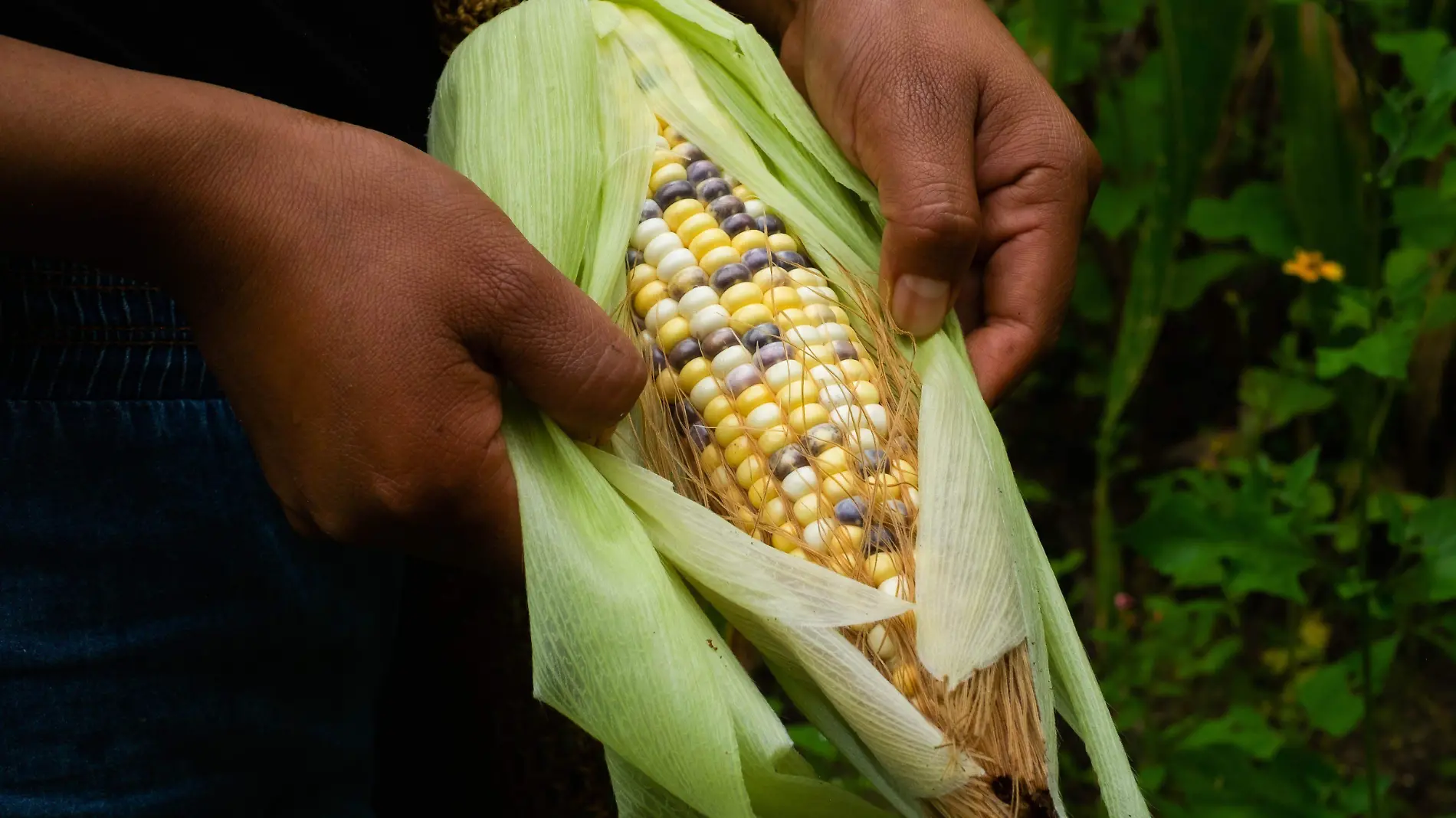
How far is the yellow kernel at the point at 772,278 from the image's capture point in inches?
36.2

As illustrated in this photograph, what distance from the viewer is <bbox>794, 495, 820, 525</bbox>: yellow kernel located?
32.5 inches

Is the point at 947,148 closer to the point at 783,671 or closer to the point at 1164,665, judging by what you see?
the point at 783,671

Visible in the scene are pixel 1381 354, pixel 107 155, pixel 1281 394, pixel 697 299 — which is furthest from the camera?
pixel 1281 394

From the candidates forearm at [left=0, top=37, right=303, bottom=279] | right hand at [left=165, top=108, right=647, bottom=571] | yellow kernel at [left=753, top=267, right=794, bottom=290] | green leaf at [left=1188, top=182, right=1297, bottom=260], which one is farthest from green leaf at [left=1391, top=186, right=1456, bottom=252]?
forearm at [left=0, top=37, right=303, bottom=279]

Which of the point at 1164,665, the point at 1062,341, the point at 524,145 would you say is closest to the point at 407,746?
the point at 524,145

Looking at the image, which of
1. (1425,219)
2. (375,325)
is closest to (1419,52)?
(1425,219)

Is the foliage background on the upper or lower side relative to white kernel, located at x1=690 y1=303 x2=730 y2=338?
lower

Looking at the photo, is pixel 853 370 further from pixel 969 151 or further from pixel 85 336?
pixel 85 336

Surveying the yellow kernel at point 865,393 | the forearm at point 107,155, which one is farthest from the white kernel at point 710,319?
the forearm at point 107,155

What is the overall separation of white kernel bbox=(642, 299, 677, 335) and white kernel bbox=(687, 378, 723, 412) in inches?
2.5

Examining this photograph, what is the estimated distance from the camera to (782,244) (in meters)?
0.97

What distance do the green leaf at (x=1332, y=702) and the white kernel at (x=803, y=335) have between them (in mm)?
756

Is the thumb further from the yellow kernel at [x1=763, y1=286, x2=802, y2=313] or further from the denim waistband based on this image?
the denim waistband

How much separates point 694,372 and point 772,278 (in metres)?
0.10
